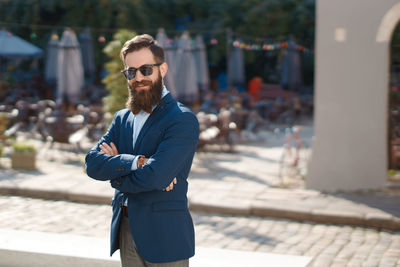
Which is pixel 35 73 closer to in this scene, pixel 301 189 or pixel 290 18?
pixel 290 18

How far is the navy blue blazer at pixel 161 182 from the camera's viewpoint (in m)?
2.83

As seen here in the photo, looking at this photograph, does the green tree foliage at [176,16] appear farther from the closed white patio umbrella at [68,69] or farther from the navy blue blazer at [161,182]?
the navy blue blazer at [161,182]

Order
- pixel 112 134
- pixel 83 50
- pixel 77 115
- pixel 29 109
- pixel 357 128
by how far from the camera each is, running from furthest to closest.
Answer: pixel 83 50, pixel 29 109, pixel 77 115, pixel 357 128, pixel 112 134

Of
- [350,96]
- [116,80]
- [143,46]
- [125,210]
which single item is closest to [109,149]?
[125,210]

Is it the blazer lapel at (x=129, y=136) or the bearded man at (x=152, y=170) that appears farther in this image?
the blazer lapel at (x=129, y=136)

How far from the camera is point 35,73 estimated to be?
22.3 m

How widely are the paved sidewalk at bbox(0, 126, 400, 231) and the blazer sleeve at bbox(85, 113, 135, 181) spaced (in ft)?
14.3

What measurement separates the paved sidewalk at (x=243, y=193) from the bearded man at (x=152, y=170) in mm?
4381

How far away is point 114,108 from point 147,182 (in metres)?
7.00

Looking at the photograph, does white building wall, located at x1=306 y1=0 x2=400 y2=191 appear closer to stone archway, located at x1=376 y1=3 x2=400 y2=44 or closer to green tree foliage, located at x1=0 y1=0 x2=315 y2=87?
stone archway, located at x1=376 y1=3 x2=400 y2=44

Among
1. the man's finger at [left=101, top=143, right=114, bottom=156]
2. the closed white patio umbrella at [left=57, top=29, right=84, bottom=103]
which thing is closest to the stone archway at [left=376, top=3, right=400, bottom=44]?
the man's finger at [left=101, top=143, right=114, bottom=156]

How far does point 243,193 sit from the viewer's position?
8.29 metres

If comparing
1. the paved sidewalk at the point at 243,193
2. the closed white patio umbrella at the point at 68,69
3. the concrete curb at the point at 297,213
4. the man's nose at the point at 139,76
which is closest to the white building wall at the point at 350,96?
the paved sidewalk at the point at 243,193

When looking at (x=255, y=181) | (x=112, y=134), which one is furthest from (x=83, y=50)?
(x=112, y=134)
